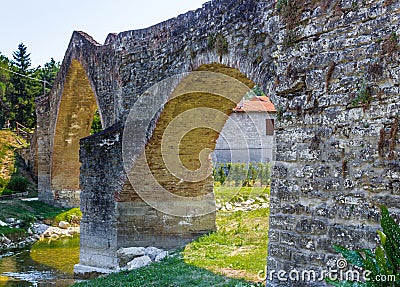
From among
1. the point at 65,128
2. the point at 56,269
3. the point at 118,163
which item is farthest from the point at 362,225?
the point at 65,128

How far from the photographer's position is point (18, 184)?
1988cm

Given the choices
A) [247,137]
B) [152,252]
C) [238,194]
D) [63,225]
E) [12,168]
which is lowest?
[63,225]

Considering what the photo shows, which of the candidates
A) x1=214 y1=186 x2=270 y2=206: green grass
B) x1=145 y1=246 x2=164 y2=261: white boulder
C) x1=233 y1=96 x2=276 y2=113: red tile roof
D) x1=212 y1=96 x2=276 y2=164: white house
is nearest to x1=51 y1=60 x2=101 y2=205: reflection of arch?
x1=214 y1=186 x2=270 y2=206: green grass

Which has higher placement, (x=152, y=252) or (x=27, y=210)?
(x=27, y=210)

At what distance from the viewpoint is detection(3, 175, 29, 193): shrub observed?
1983cm

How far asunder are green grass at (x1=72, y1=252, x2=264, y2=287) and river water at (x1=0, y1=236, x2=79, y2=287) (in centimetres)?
220

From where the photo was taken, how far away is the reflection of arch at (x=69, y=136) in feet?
53.4

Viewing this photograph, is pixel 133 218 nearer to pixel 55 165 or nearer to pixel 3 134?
pixel 55 165

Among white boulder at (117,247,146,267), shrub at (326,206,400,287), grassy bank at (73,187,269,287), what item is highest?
shrub at (326,206,400,287)

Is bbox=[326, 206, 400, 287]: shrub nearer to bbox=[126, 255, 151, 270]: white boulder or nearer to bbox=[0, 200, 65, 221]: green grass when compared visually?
bbox=[126, 255, 151, 270]: white boulder

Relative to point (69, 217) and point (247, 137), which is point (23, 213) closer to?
point (69, 217)

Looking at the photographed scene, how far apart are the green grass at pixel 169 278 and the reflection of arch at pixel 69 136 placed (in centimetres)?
909

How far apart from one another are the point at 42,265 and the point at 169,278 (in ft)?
17.5

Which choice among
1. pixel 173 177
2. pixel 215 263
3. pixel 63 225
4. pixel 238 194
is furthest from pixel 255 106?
pixel 215 263
